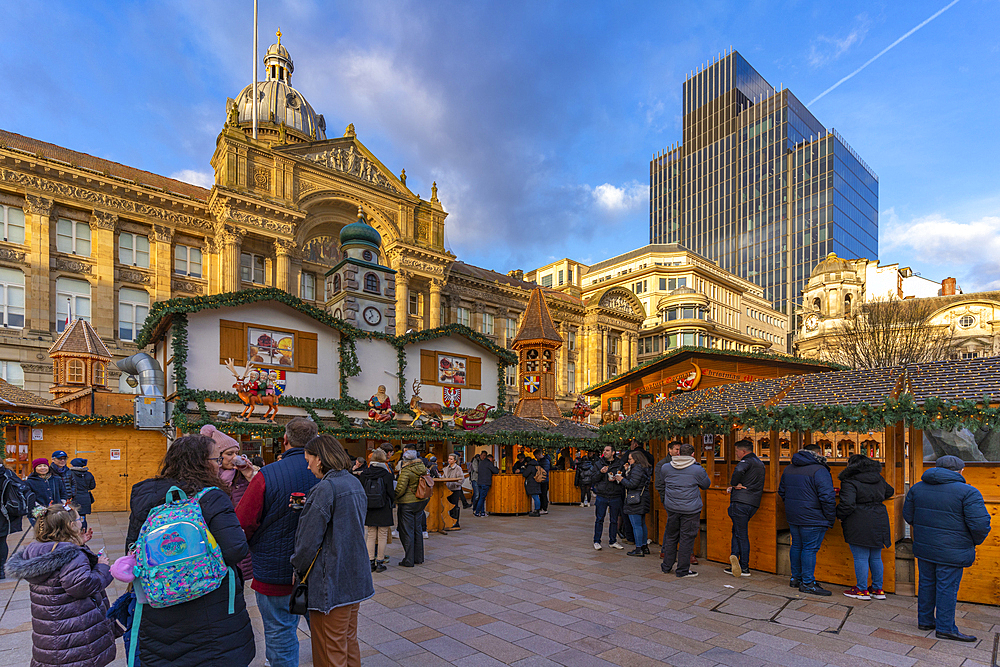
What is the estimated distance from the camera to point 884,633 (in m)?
5.51

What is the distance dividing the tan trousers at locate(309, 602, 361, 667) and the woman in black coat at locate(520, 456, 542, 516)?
36.2 ft

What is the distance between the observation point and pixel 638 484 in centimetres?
927

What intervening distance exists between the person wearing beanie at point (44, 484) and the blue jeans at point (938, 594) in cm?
1188

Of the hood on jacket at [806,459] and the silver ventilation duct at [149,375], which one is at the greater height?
the silver ventilation duct at [149,375]

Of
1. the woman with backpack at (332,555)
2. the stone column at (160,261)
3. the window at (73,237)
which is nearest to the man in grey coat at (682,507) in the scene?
the woman with backpack at (332,555)

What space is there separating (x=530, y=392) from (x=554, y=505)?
5.53m

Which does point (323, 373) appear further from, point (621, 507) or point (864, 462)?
point (864, 462)

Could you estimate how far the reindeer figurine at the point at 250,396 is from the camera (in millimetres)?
15094

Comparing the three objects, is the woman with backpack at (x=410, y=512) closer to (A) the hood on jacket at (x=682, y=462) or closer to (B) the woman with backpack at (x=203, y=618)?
(A) the hood on jacket at (x=682, y=462)

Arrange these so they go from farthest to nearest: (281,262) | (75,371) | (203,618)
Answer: (281,262) < (75,371) < (203,618)

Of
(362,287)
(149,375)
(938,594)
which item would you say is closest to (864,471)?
(938,594)

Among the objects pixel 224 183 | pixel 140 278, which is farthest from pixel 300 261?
pixel 140 278

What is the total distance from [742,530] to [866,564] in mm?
1619

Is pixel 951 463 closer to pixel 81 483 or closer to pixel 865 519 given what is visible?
pixel 865 519
